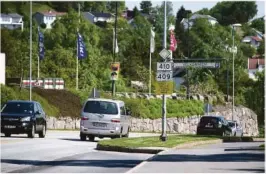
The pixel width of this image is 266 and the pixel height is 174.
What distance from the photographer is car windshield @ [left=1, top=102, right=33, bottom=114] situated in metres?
37.6

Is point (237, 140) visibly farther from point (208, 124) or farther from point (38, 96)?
point (38, 96)

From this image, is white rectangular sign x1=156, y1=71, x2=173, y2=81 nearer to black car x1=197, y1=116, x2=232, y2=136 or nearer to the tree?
black car x1=197, y1=116, x2=232, y2=136

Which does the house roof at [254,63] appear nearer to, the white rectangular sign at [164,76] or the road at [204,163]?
the white rectangular sign at [164,76]

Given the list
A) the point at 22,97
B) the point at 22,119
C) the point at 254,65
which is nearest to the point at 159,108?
the point at 22,97

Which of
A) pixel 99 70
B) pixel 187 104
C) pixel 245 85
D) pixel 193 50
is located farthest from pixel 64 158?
pixel 193 50

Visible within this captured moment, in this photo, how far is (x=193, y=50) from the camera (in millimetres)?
127188

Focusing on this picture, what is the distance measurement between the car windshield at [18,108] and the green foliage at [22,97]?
69.3 feet

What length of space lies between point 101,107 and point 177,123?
3581 centimetres

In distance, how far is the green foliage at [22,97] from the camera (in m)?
59.4

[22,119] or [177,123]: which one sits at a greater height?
[22,119]

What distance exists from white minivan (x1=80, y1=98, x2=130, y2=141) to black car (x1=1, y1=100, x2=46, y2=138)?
1958 mm

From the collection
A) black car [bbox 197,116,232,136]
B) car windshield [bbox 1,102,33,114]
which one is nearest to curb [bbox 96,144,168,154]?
car windshield [bbox 1,102,33,114]

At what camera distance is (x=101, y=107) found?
122ft

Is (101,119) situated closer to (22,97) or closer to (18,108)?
(18,108)
